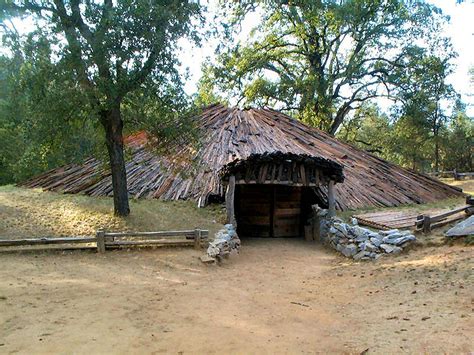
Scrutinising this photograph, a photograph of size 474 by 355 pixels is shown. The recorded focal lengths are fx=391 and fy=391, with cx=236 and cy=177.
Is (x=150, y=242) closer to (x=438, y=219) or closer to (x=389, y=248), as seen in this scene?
(x=389, y=248)

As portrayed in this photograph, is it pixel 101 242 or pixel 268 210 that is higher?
pixel 268 210

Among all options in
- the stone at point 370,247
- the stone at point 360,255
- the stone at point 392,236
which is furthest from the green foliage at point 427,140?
the stone at point 360,255

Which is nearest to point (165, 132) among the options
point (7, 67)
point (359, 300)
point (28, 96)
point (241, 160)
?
point (241, 160)

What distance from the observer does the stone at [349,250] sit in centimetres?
991

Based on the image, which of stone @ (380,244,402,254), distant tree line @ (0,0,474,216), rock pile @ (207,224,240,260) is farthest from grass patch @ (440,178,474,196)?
rock pile @ (207,224,240,260)

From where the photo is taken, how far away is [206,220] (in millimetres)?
11461

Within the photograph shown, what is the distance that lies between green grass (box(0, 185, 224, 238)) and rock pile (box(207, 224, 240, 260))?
39 cm

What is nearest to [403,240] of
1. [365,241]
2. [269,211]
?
[365,241]

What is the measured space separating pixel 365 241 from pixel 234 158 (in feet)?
14.9

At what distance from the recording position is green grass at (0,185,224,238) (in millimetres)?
10227

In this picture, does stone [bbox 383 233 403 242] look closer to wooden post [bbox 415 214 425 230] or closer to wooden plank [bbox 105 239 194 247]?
wooden post [bbox 415 214 425 230]

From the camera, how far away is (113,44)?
343 inches

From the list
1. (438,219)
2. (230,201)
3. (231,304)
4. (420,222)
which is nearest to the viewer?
(231,304)

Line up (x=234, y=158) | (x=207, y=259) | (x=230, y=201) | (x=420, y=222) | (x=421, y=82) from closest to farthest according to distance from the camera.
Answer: (x=207, y=259), (x=420, y=222), (x=230, y=201), (x=234, y=158), (x=421, y=82)
